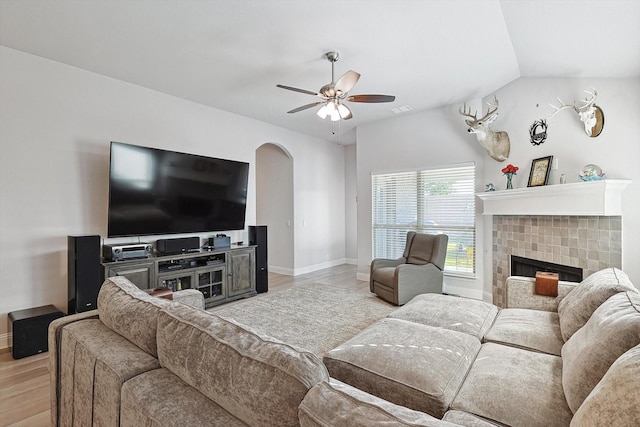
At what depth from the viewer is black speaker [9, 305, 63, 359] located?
9.04 feet

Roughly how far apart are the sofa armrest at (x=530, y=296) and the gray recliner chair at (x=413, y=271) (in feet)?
4.74

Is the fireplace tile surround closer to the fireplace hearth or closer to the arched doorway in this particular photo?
the fireplace hearth

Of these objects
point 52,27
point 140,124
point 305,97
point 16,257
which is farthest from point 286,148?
point 16,257

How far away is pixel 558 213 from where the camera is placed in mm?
3318

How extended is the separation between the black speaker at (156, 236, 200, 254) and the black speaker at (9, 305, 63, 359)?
1.22m

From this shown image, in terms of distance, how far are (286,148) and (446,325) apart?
4.49 metres

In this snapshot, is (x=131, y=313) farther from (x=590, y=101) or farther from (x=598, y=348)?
(x=590, y=101)

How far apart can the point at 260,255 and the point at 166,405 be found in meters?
4.06

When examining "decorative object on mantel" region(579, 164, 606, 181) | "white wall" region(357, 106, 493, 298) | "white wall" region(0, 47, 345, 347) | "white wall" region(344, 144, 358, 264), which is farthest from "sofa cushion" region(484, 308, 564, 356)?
"white wall" region(344, 144, 358, 264)

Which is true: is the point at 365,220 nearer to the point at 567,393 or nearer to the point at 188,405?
the point at 567,393

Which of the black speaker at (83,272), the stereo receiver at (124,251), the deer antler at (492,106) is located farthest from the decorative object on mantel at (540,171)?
the black speaker at (83,272)

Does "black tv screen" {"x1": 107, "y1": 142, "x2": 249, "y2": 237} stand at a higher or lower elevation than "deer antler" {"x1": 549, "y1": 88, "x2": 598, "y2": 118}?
lower

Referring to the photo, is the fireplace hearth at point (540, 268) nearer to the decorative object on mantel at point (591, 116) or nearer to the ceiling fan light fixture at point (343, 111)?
the decorative object on mantel at point (591, 116)

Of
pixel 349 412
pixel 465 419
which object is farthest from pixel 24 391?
pixel 465 419
